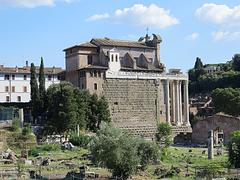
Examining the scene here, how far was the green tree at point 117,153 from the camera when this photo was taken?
105ft

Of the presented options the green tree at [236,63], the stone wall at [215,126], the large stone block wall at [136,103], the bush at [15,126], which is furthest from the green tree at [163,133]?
the green tree at [236,63]

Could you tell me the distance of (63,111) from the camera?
53.1 meters

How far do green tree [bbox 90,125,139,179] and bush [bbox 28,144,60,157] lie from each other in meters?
14.4

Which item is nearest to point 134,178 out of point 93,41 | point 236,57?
point 93,41

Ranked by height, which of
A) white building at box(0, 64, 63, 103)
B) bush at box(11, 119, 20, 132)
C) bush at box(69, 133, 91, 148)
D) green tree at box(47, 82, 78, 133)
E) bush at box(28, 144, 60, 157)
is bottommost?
bush at box(28, 144, 60, 157)

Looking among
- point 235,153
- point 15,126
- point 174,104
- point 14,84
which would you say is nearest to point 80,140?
point 15,126

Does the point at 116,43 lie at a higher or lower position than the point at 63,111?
higher

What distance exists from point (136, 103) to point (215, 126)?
11052 mm

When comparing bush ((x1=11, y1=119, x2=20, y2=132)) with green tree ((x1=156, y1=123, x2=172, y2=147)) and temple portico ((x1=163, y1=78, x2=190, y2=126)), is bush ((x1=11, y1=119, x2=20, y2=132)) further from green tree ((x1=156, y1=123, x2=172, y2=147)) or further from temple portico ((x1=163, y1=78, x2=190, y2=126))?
temple portico ((x1=163, y1=78, x2=190, y2=126))

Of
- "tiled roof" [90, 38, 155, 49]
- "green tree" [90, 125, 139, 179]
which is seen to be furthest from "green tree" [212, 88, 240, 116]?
"green tree" [90, 125, 139, 179]

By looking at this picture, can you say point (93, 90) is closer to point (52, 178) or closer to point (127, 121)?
point (127, 121)

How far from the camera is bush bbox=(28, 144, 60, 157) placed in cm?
4631

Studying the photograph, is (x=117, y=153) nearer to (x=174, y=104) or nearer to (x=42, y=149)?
(x=42, y=149)

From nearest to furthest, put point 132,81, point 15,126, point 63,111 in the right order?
point 15,126
point 63,111
point 132,81
